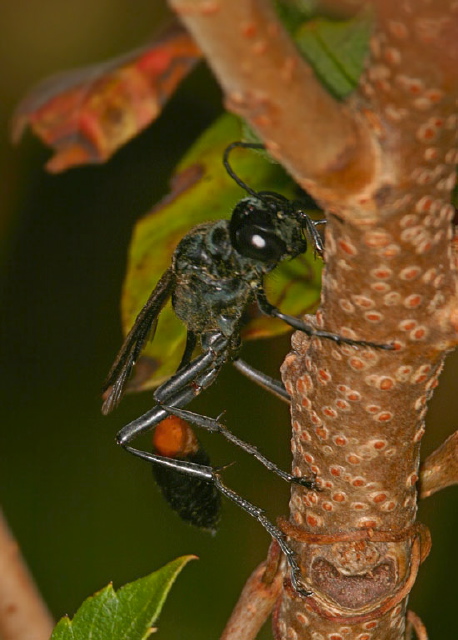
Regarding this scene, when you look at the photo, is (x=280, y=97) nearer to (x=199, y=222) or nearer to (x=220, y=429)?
(x=199, y=222)

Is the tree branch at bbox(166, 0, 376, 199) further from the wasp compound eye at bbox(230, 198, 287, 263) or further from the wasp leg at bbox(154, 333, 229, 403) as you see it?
the wasp leg at bbox(154, 333, 229, 403)

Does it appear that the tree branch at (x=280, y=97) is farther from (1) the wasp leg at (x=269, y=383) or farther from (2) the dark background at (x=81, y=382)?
(2) the dark background at (x=81, y=382)

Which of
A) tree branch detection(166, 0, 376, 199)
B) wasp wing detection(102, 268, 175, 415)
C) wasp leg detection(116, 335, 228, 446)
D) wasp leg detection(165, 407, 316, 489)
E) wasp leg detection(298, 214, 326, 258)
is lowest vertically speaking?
wasp leg detection(165, 407, 316, 489)

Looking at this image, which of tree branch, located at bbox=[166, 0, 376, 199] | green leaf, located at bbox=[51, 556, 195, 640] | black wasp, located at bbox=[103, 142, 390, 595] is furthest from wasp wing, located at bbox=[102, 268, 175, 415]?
tree branch, located at bbox=[166, 0, 376, 199]

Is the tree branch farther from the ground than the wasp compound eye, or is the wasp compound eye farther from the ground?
the tree branch

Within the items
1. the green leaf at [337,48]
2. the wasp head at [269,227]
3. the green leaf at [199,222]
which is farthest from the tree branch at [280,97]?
the green leaf at [199,222]

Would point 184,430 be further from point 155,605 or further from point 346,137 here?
point 346,137

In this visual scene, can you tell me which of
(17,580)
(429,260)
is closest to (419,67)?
(429,260)
